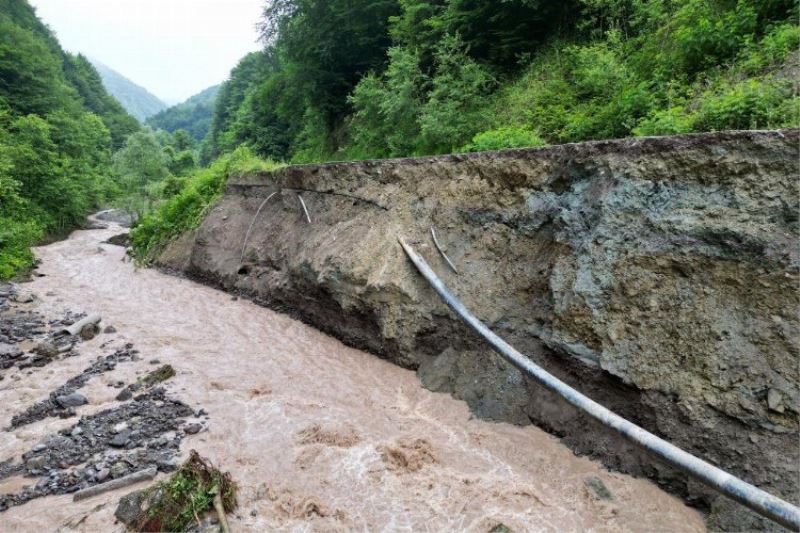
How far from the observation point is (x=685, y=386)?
3709 mm

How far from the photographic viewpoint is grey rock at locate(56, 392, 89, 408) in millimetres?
4883

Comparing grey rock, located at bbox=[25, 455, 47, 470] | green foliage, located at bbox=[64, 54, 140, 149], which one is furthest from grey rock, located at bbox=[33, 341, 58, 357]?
green foliage, located at bbox=[64, 54, 140, 149]

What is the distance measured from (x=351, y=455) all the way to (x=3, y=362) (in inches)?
219

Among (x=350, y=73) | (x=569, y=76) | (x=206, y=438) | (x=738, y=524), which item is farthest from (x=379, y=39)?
(x=738, y=524)

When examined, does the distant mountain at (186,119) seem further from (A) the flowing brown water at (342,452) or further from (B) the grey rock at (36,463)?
(B) the grey rock at (36,463)

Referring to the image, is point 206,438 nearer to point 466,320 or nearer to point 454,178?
point 466,320

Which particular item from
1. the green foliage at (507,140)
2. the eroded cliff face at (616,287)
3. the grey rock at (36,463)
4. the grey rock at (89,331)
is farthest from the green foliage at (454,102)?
the grey rock at (36,463)

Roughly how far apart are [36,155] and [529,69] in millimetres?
18705

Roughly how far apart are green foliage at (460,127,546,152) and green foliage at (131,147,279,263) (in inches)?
293

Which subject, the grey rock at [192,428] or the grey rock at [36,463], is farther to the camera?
the grey rock at [192,428]

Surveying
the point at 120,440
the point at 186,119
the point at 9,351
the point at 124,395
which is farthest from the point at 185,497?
the point at 186,119

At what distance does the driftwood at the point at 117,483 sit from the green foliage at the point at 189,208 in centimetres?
993

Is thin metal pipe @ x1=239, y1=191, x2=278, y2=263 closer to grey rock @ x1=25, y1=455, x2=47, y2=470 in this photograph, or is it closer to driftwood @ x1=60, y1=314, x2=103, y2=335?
driftwood @ x1=60, y1=314, x2=103, y2=335

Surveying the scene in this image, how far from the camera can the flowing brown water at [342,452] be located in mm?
3439
